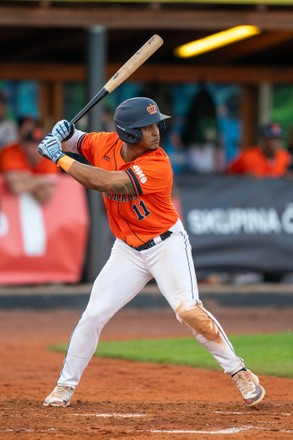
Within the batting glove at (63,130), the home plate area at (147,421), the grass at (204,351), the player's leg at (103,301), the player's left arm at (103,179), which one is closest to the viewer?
the home plate area at (147,421)

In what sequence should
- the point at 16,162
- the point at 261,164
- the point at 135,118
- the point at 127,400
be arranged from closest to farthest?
the point at 135,118, the point at 127,400, the point at 16,162, the point at 261,164

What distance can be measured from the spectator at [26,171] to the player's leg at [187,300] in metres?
6.07

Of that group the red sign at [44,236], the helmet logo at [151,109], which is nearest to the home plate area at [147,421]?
the helmet logo at [151,109]

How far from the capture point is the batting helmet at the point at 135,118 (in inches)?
269

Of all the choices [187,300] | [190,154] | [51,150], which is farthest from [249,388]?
[190,154]

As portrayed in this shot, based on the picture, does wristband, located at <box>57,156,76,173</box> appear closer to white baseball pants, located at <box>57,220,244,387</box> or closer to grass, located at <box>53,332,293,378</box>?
white baseball pants, located at <box>57,220,244,387</box>

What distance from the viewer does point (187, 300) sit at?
6898mm

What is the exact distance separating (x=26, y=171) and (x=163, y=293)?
6.35 m

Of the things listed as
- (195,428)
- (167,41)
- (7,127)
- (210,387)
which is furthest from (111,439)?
(167,41)

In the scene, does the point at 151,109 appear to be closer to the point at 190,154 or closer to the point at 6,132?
the point at 6,132

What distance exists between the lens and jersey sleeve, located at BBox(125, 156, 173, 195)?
677 centimetres

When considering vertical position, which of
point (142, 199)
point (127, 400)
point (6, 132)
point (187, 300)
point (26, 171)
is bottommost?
point (127, 400)

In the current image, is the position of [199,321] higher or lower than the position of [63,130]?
lower

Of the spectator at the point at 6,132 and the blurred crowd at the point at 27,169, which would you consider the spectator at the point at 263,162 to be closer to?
the blurred crowd at the point at 27,169
